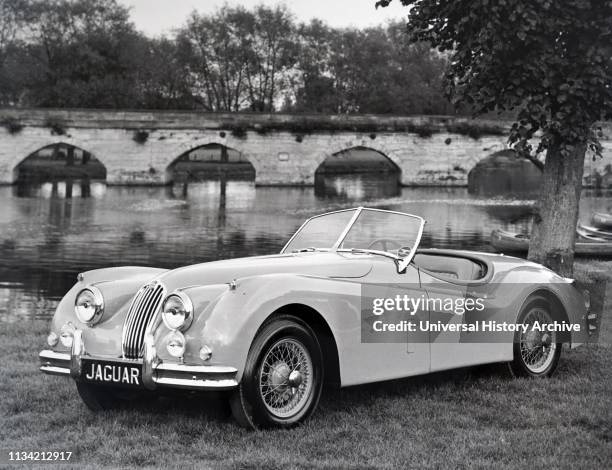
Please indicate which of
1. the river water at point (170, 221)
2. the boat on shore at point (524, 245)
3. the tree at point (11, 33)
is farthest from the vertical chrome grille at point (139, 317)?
the tree at point (11, 33)

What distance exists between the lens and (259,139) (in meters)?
42.6

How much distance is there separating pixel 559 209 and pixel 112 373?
6.51 metres

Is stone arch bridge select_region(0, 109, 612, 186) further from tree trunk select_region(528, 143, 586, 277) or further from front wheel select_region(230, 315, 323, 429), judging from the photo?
front wheel select_region(230, 315, 323, 429)

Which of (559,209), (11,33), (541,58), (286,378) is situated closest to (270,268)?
(286,378)

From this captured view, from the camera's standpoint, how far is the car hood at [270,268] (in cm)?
527

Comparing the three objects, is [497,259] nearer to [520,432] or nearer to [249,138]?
[520,432]

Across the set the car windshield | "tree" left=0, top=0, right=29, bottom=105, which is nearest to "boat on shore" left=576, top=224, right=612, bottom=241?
the car windshield

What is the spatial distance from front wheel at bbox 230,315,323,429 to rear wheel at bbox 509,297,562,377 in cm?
203

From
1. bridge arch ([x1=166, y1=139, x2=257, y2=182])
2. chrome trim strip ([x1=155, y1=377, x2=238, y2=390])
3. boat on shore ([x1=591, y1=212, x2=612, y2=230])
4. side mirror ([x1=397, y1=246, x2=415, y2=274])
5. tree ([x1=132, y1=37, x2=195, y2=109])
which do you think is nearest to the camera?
chrome trim strip ([x1=155, y1=377, x2=238, y2=390])

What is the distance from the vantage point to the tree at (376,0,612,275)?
8812mm

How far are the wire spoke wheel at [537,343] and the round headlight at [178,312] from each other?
2908 millimetres

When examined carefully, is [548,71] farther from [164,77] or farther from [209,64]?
[209,64]

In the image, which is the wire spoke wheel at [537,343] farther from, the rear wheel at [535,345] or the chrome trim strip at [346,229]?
the chrome trim strip at [346,229]

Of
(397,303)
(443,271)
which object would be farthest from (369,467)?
(443,271)
